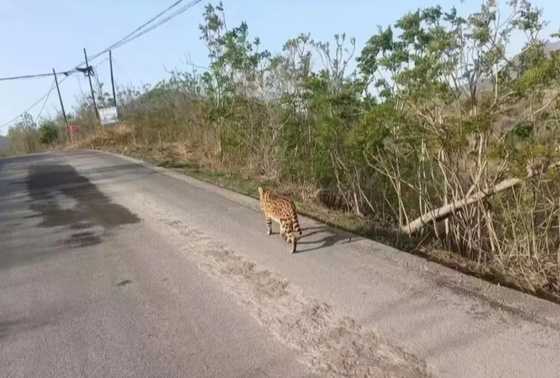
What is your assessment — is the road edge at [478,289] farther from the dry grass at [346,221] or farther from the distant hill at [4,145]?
the distant hill at [4,145]

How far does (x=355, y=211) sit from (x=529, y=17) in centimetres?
436

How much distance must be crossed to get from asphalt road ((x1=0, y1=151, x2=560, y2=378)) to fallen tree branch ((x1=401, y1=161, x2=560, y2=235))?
4.22 feet

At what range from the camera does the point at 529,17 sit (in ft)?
18.7

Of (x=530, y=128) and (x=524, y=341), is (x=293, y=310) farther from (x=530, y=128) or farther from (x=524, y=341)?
(x=530, y=128)

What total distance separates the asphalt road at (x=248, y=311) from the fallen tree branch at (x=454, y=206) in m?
1.29

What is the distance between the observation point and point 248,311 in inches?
161

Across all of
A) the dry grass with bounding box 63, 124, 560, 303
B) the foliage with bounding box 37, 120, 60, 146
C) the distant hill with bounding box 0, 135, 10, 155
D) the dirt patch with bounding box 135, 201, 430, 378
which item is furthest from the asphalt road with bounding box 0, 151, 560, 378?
the distant hill with bounding box 0, 135, 10, 155

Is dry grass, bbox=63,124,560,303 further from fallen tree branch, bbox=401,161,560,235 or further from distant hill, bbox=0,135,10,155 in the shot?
distant hill, bbox=0,135,10,155

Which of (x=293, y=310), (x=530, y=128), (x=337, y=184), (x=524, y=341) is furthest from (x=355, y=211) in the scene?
(x=524, y=341)

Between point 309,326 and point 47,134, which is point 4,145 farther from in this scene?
point 309,326

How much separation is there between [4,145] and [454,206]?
173 feet

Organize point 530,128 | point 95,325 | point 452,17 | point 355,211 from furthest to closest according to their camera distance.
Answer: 1. point 355,211
2. point 452,17
3. point 530,128
4. point 95,325

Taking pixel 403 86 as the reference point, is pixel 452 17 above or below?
above

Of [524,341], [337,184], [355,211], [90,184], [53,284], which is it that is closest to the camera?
[524,341]
